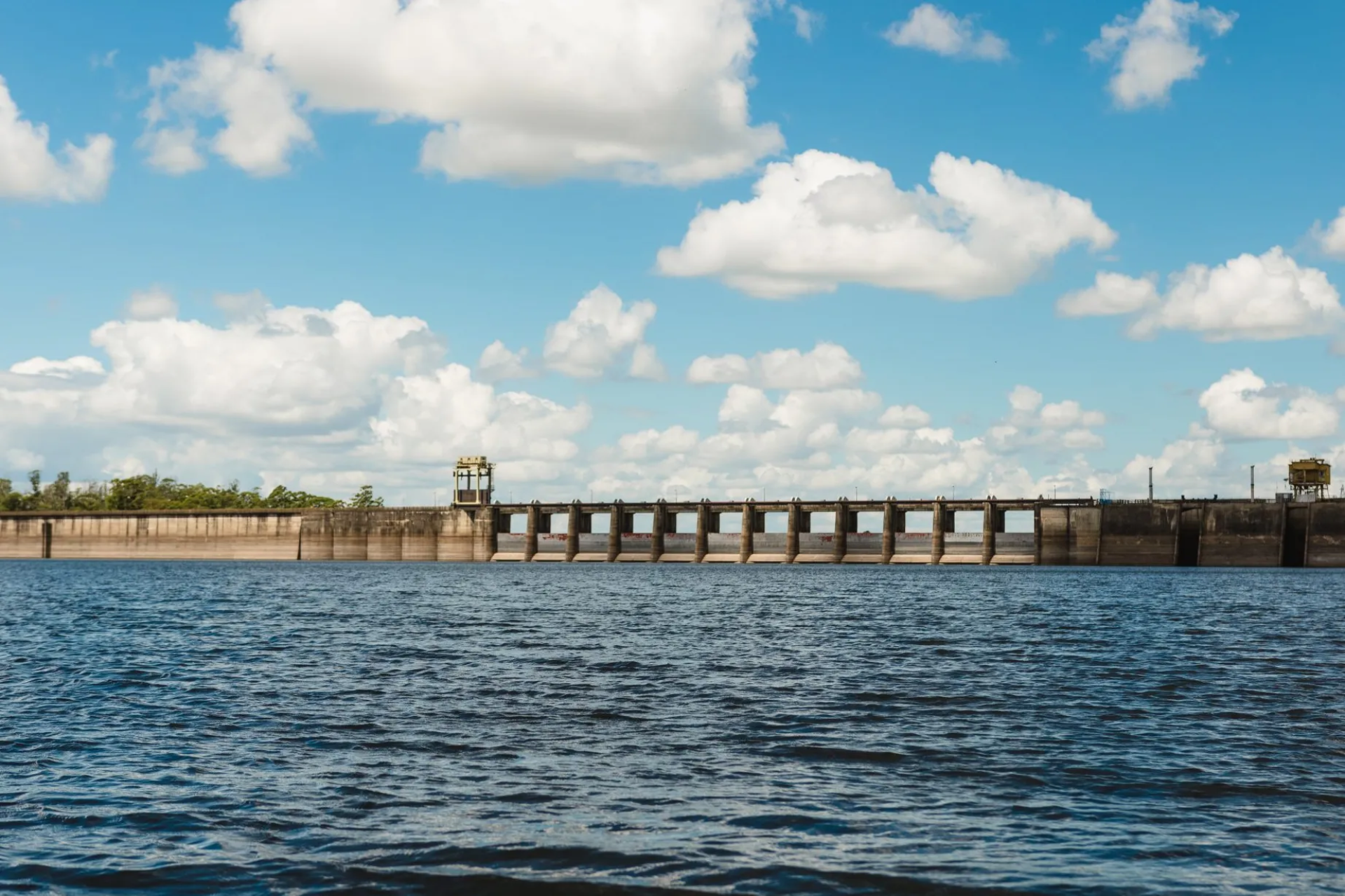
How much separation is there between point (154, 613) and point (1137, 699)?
50.0 m

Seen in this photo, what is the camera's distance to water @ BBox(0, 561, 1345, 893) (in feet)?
48.5

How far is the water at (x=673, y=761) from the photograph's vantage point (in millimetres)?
14797

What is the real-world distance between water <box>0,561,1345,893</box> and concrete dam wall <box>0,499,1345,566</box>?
294 ft

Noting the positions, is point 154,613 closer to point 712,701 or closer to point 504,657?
point 504,657

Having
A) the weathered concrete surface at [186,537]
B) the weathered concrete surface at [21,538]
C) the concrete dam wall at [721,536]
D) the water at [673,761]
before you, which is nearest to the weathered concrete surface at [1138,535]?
the concrete dam wall at [721,536]

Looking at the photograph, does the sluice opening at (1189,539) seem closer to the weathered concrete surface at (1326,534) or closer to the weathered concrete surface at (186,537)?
the weathered concrete surface at (1326,534)

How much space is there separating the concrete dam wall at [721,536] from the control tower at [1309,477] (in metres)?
13.6

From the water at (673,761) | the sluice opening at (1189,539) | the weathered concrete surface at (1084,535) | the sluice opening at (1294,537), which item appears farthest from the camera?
the weathered concrete surface at (1084,535)

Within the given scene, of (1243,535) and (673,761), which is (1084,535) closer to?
(1243,535)

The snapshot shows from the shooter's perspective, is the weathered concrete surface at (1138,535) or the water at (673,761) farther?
the weathered concrete surface at (1138,535)

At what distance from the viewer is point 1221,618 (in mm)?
58406

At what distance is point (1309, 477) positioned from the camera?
470 ft

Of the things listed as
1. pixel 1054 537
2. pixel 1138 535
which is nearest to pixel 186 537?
pixel 1054 537

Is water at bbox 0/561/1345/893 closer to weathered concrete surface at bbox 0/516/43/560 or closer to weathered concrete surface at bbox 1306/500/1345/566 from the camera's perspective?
weathered concrete surface at bbox 1306/500/1345/566
